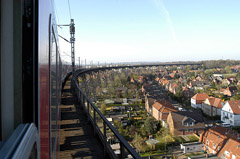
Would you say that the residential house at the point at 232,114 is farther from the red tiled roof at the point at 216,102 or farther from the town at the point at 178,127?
the red tiled roof at the point at 216,102

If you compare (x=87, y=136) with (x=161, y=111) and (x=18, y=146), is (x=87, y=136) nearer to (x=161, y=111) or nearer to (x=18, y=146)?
(x=18, y=146)

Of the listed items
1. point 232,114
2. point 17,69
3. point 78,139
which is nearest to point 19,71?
point 17,69

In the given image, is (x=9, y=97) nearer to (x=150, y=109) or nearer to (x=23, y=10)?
(x=23, y=10)

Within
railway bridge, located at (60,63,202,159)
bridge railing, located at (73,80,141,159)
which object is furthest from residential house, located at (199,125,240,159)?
bridge railing, located at (73,80,141,159)

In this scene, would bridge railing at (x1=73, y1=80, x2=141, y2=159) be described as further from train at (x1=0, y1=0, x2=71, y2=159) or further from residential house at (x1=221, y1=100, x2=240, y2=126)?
residential house at (x1=221, y1=100, x2=240, y2=126)

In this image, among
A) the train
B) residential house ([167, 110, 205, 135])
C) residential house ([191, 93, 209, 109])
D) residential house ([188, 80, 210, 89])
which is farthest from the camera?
residential house ([188, 80, 210, 89])

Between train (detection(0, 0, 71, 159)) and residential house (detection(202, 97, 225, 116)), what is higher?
train (detection(0, 0, 71, 159))

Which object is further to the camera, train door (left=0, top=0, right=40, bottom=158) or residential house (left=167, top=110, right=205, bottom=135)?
residential house (left=167, top=110, right=205, bottom=135)
